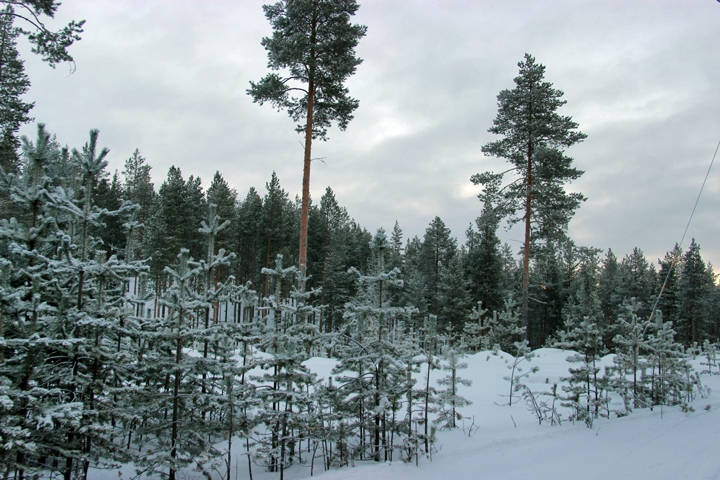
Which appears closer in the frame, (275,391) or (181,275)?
(181,275)

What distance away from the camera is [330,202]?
37000 millimetres

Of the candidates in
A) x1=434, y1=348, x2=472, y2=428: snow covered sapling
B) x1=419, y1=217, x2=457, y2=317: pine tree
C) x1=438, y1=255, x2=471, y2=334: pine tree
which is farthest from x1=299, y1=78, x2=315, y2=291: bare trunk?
x1=419, y1=217, x2=457, y2=317: pine tree

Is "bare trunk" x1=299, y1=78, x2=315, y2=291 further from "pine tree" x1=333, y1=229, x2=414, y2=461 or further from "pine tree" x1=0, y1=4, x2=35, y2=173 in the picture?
"pine tree" x1=0, y1=4, x2=35, y2=173

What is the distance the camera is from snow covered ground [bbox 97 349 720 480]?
17.3ft

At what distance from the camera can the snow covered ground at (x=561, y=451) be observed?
5277 millimetres

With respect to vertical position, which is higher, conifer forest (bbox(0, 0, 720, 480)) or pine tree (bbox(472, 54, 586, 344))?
pine tree (bbox(472, 54, 586, 344))

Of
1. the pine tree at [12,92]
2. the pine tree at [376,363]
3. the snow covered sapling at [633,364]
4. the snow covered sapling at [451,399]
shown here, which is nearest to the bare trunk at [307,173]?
the snow covered sapling at [451,399]

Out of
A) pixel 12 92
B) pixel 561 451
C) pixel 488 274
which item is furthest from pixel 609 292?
pixel 12 92

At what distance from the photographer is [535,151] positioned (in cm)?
1719

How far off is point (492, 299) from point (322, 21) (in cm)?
2420

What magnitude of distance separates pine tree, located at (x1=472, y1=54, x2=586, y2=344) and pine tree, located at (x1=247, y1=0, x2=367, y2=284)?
356 inches

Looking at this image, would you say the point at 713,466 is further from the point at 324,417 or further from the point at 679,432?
the point at 324,417

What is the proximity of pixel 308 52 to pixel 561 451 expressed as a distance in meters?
11.7

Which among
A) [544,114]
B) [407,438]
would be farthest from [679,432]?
[544,114]
